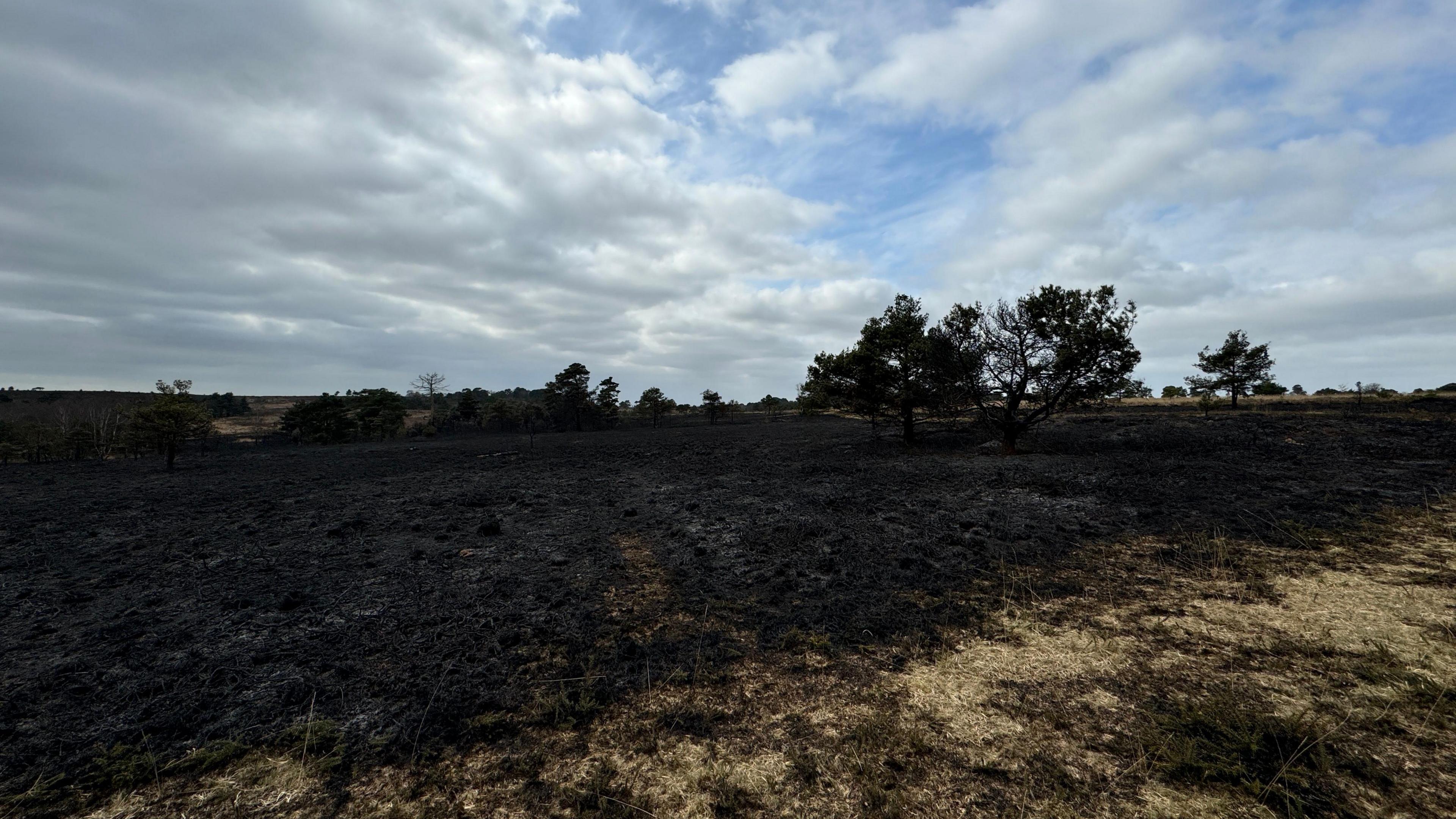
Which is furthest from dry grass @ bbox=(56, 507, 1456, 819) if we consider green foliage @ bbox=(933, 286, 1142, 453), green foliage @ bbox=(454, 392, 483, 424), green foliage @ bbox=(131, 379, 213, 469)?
green foliage @ bbox=(454, 392, 483, 424)

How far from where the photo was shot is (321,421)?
5941 centimetres

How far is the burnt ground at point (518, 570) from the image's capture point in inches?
236

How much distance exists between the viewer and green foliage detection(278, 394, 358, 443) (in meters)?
59.0

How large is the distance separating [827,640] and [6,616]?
14.7 metres

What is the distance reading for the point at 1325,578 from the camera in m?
8.45

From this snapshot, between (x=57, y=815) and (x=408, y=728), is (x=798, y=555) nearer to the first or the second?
(x=408, y=728)

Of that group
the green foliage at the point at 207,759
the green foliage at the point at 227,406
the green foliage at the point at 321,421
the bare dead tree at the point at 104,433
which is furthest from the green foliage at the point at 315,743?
the green foliage at the point at 227,406

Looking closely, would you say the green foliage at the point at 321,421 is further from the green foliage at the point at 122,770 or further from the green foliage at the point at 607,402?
the green foliage at the point at 122,770

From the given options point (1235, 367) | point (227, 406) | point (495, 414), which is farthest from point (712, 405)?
point (227, 406)

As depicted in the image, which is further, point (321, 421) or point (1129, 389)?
point (321, 421)

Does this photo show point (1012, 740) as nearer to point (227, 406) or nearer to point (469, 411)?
point (469, 411)

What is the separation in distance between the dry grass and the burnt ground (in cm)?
56

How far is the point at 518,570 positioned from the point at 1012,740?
9756mm

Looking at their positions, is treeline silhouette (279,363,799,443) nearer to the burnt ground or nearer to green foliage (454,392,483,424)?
green foliage (454,392,483,424)
